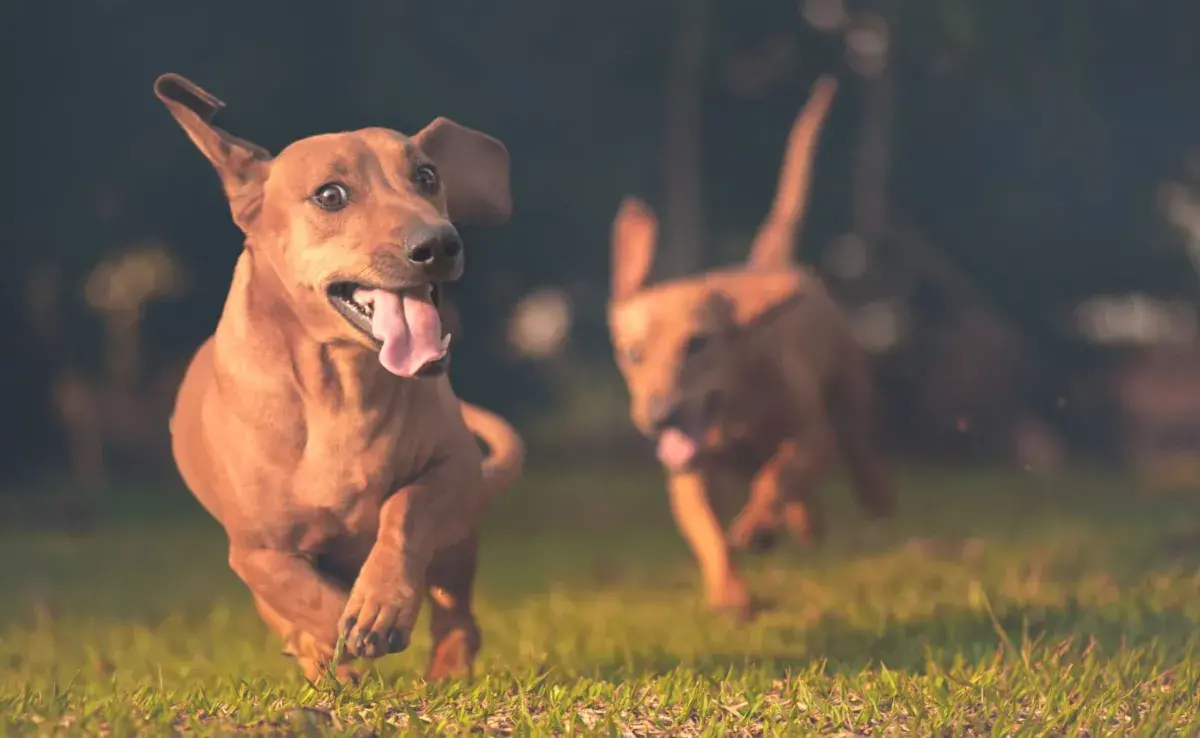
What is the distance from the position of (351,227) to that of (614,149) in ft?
27.6

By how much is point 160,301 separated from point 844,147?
5551 mm

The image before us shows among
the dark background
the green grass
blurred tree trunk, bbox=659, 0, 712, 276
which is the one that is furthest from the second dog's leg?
blurred tree trunk, bbox=659, 0, 712, 276

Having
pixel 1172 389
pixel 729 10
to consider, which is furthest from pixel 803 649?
pixel 1172 389

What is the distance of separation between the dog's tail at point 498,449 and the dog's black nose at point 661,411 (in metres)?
1.07

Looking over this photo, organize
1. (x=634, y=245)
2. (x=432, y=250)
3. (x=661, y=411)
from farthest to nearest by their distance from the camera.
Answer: (x=634, y=245), (x=661, y=411), (x=432, y=250)

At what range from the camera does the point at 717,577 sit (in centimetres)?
613

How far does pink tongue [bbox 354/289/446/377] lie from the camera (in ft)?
11.5

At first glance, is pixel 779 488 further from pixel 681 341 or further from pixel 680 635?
pixel 680 635

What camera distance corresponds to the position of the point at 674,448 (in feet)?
19.9

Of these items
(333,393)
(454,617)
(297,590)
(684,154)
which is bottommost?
(454,617)

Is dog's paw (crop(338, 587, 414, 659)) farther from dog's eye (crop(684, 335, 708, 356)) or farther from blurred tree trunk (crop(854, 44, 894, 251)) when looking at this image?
blurred tree trunk (crop(854, 44, 894, 251))

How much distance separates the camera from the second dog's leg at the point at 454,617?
14.1ft

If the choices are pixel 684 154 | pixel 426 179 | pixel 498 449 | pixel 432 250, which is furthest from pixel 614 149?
pixel 432 250

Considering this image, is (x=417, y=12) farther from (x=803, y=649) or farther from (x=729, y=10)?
(x=803, y=649)
